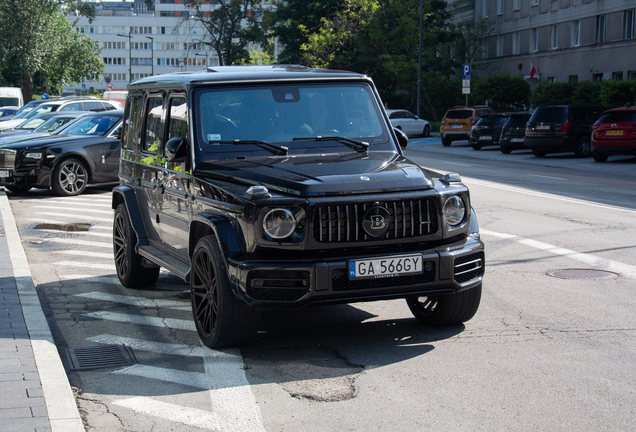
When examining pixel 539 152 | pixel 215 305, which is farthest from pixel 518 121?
pixel 215 305

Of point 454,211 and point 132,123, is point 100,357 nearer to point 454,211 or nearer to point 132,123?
point 454,211

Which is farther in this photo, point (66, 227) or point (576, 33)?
point (576, 33)

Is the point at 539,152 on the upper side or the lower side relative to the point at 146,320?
upper

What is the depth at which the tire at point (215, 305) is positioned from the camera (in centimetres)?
520

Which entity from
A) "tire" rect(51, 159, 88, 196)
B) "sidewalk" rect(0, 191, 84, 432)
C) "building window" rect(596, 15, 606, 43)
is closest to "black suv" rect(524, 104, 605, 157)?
"tire" rect(51, 159, 88, 196)

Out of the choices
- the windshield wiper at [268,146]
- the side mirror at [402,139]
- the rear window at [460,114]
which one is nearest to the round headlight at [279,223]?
the windshield wiper at [268,146]

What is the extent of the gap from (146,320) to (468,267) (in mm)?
2738

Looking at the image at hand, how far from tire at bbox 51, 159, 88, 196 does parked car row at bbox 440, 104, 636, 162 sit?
15.0 meters

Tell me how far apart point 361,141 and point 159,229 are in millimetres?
2017

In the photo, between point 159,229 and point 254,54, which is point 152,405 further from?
point 254,54

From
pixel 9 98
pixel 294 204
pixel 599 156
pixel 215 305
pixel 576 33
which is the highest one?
pixel 576 33

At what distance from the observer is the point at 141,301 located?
7.29 meters

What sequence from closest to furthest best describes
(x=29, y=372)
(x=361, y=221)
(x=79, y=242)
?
(x=29, y=372)
(x=361, y=221)
(x=79, y=242)

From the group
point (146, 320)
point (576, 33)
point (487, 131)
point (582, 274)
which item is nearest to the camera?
point (146, 320)
